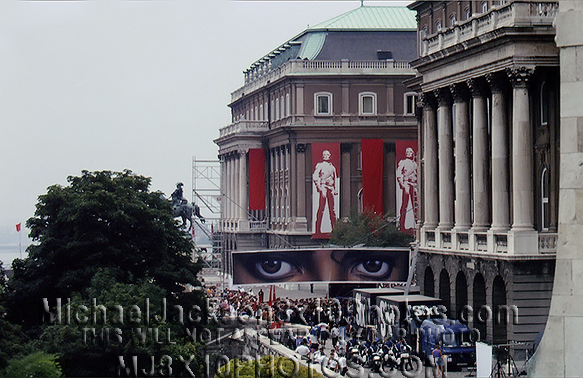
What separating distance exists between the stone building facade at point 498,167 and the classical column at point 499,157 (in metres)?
0.05

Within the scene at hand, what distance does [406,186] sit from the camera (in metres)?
112

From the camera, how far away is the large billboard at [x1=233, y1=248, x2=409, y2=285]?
8400 centimetres

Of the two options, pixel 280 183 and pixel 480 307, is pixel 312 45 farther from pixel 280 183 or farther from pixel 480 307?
pixel 480 307

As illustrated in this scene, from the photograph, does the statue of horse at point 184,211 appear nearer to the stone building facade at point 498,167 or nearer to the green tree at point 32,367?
the stone building facade at point 498,167

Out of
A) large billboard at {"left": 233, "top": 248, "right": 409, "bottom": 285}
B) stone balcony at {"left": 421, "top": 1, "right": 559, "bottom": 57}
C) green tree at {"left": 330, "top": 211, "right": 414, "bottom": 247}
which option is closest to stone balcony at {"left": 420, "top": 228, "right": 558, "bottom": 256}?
stone balcony at {"left": 421, "top": 1, "right": 559, "bottom": 57}

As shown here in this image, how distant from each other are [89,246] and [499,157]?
19.3m

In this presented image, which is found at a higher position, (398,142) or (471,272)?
(398,142)

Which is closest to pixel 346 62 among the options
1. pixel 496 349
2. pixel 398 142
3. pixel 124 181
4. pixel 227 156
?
pixel 398 142

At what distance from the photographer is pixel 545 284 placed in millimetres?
60406

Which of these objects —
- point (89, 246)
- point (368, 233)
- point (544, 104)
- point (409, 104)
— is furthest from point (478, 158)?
point (409, 104)

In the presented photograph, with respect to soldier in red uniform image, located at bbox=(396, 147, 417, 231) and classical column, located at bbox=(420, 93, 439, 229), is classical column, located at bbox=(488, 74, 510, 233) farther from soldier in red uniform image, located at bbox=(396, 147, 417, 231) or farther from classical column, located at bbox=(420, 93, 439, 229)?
soldier in red uniform image, located at bbox=(396, 147, 417, 231)

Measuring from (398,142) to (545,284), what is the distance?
53.8 meters

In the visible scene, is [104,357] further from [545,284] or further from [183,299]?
[545,284]

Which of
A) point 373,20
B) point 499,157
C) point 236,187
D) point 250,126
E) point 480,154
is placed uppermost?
point 373,20
